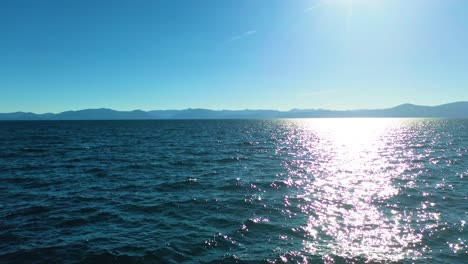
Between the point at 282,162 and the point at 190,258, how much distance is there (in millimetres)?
26302

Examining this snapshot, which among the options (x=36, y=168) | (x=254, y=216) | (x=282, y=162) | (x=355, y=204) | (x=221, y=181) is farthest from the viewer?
(x=282, y=162)

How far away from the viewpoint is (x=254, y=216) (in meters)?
16.6

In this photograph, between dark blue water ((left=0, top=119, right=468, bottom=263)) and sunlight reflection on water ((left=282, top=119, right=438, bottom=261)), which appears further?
sunlight reflection on water ((left=282, top=119, right=438, bottom=261))

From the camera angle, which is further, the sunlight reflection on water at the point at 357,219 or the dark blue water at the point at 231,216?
the sunlight reflection on water at the point at 357,219

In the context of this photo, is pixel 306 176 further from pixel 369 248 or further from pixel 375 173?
pixel 369 248

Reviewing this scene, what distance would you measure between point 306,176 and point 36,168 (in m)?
30.2

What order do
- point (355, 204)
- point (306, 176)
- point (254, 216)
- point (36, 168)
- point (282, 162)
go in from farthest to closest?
point (282, 162), point (36, 168), point (306, 176), point (355, 204), point (254, 216)

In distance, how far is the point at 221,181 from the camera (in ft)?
83.8

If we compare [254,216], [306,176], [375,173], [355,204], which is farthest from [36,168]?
[375,173]

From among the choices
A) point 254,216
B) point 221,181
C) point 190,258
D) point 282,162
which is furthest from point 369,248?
point 282,162

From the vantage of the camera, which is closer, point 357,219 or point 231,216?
point 357,219

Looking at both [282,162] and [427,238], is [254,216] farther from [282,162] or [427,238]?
[282,162]

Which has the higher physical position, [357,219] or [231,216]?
[231,216]

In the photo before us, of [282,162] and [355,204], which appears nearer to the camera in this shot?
[355,204]
